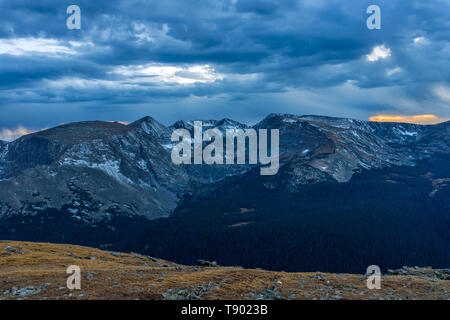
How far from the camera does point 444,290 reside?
51812 mm

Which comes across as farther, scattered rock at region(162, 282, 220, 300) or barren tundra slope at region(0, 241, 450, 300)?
barren tundra slope at region(0, 241, 450, 300)

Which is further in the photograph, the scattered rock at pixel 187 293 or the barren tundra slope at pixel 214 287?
the barren tundra slope at pixel 214 287

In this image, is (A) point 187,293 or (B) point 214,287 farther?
(B) point 214,287

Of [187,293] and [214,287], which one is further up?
[187,293]
